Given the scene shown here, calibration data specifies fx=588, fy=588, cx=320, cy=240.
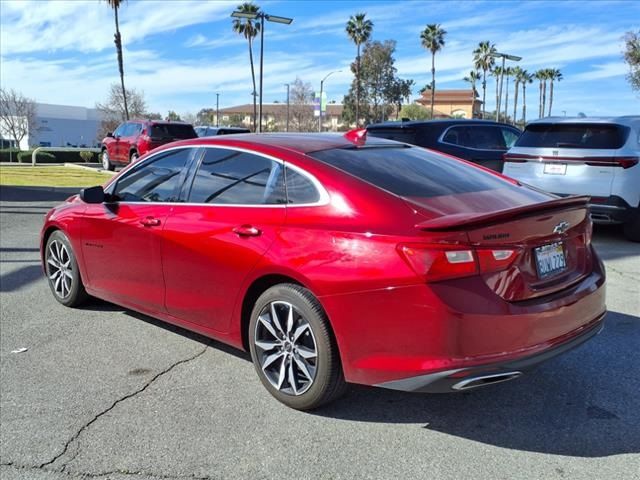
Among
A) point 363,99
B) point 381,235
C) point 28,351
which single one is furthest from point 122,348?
point 363,99

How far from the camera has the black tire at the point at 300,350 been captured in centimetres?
326

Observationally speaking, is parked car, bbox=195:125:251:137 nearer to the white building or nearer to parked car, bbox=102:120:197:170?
parked car, bbox=102:120:197:170

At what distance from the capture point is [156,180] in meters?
4.60

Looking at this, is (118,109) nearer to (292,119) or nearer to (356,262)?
(292,119)

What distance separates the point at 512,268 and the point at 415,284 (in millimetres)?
536

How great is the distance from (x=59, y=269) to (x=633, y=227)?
7.81 m

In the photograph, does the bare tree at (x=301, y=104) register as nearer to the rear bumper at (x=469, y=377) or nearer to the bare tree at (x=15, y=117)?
the bare tree at (x=15, y=117)

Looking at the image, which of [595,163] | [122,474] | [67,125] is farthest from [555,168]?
[67,125]

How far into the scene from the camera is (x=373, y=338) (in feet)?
10.0

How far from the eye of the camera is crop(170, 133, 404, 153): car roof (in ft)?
12.7

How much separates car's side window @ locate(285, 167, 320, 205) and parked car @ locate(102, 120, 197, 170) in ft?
52.4

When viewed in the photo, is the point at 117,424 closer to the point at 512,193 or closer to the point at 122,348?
the point at 122,348

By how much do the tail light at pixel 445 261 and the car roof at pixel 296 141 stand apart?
1198 millimetres

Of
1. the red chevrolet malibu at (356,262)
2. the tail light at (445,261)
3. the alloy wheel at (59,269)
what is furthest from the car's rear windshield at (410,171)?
the alloy wheel at (59,269)
